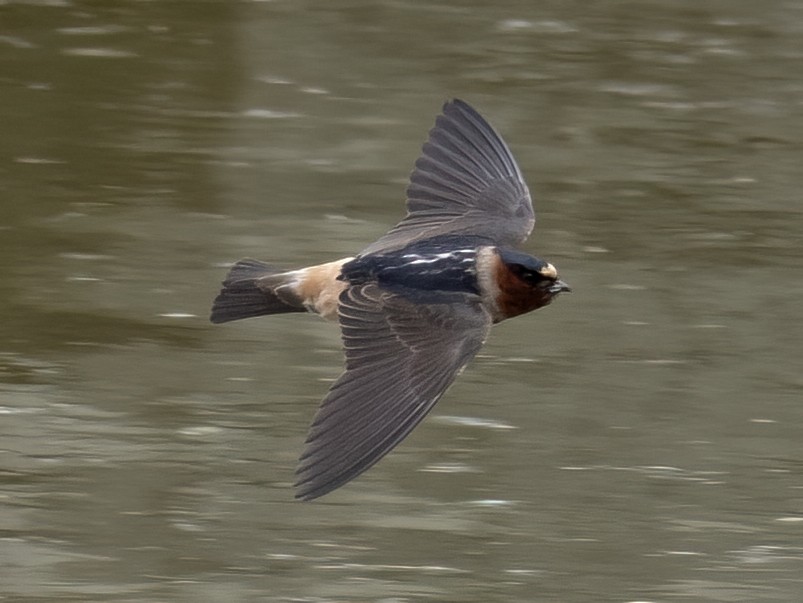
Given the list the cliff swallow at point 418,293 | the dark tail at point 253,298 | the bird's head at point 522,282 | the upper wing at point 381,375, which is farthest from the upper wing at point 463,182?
the upper wing at point 381,375

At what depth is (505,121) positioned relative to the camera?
8.16 m

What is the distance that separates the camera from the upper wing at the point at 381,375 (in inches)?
160

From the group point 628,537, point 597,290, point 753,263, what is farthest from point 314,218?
point 628,537

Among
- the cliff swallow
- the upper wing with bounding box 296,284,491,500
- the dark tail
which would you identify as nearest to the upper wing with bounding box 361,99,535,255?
the cliff swallow

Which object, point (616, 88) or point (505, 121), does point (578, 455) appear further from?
point (616, 88)

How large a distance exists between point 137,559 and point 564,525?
1089 millimetres

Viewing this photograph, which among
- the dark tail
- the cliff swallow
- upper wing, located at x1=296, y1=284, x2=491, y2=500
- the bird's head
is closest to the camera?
upper wing, located at x1=296, y1=284, x2=491, y2=500

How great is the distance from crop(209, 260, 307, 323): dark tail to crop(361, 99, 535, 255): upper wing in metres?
0.35

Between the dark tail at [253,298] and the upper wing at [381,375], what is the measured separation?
0.40 metres

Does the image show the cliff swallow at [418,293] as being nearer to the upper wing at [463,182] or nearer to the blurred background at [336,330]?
the upper wing at [463,182]

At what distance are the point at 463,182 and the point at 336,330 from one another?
3.22 ft

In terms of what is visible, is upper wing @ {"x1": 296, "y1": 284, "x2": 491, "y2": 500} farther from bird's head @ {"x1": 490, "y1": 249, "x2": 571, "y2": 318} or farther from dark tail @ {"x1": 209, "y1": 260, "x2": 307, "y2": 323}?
dark tail @ {"x1": 209, "y1": 260, "x2": 307, "y2": 323}

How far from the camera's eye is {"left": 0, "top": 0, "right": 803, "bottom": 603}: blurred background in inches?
186

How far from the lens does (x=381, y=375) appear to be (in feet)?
14.3
